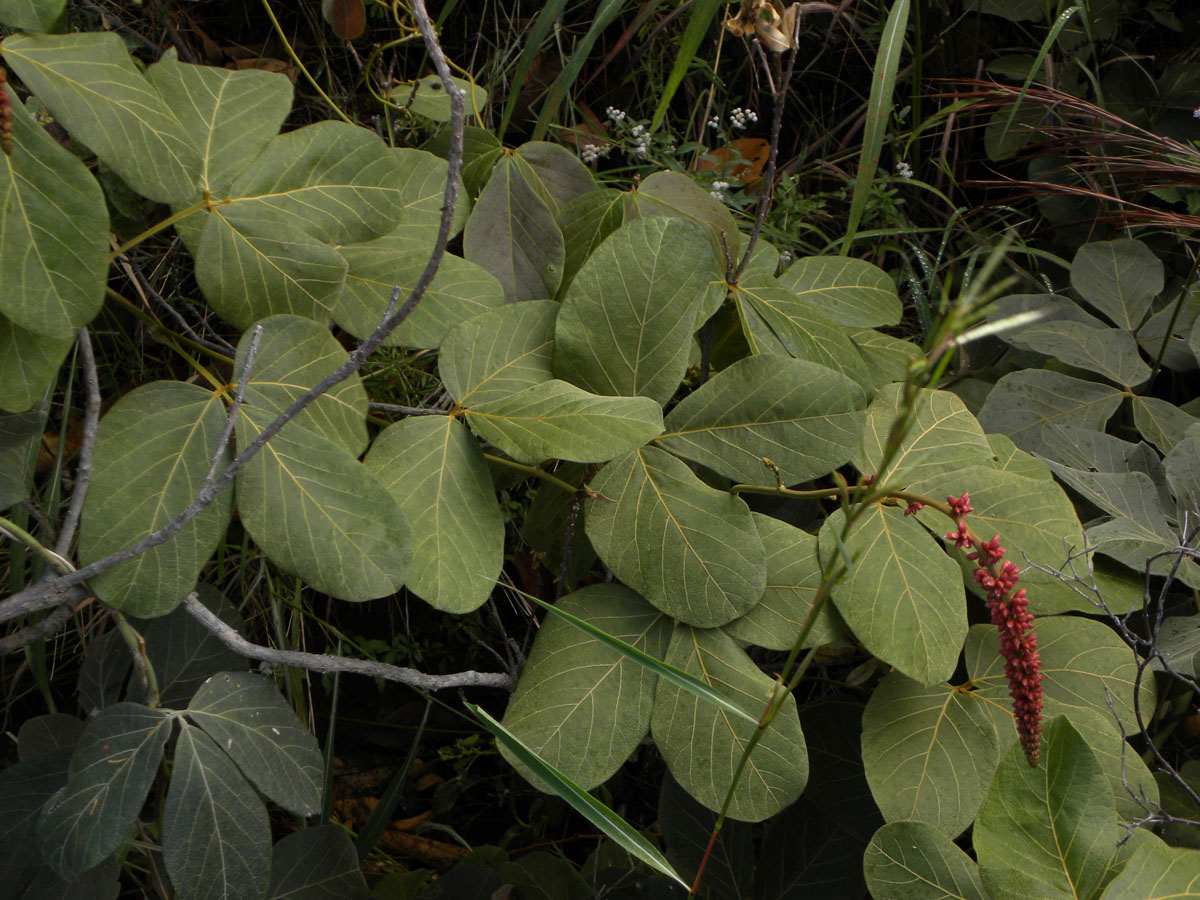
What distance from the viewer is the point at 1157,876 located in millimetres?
753

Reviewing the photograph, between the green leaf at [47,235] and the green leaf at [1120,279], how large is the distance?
4.56 feet

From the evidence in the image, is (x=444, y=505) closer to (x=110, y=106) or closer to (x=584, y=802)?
(x=584, y=802)

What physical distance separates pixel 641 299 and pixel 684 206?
27 centimetres

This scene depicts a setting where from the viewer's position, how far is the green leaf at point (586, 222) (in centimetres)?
112

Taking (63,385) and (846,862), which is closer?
(846,862)

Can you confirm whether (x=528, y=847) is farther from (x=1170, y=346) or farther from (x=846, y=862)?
(x=1170, y=346)

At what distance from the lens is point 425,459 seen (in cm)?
89

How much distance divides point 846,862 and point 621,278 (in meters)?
0.72

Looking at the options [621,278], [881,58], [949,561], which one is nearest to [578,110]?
[881,58]

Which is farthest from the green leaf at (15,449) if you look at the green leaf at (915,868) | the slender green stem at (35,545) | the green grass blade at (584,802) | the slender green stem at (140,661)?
the green leaf at (915,868)

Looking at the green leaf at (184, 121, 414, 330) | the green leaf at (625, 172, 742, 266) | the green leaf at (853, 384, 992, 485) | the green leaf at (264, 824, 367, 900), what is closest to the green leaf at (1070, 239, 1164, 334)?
the green leaf at (853, 384, 992, 485)

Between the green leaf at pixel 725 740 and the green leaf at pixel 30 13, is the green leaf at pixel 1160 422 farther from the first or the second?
the green leaf at pixel 30 13

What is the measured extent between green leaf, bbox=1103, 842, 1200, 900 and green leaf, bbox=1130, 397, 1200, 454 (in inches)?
27.0

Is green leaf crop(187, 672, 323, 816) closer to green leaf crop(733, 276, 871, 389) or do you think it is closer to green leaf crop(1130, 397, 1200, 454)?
green leaf crop(733, 276, 871, 389)
